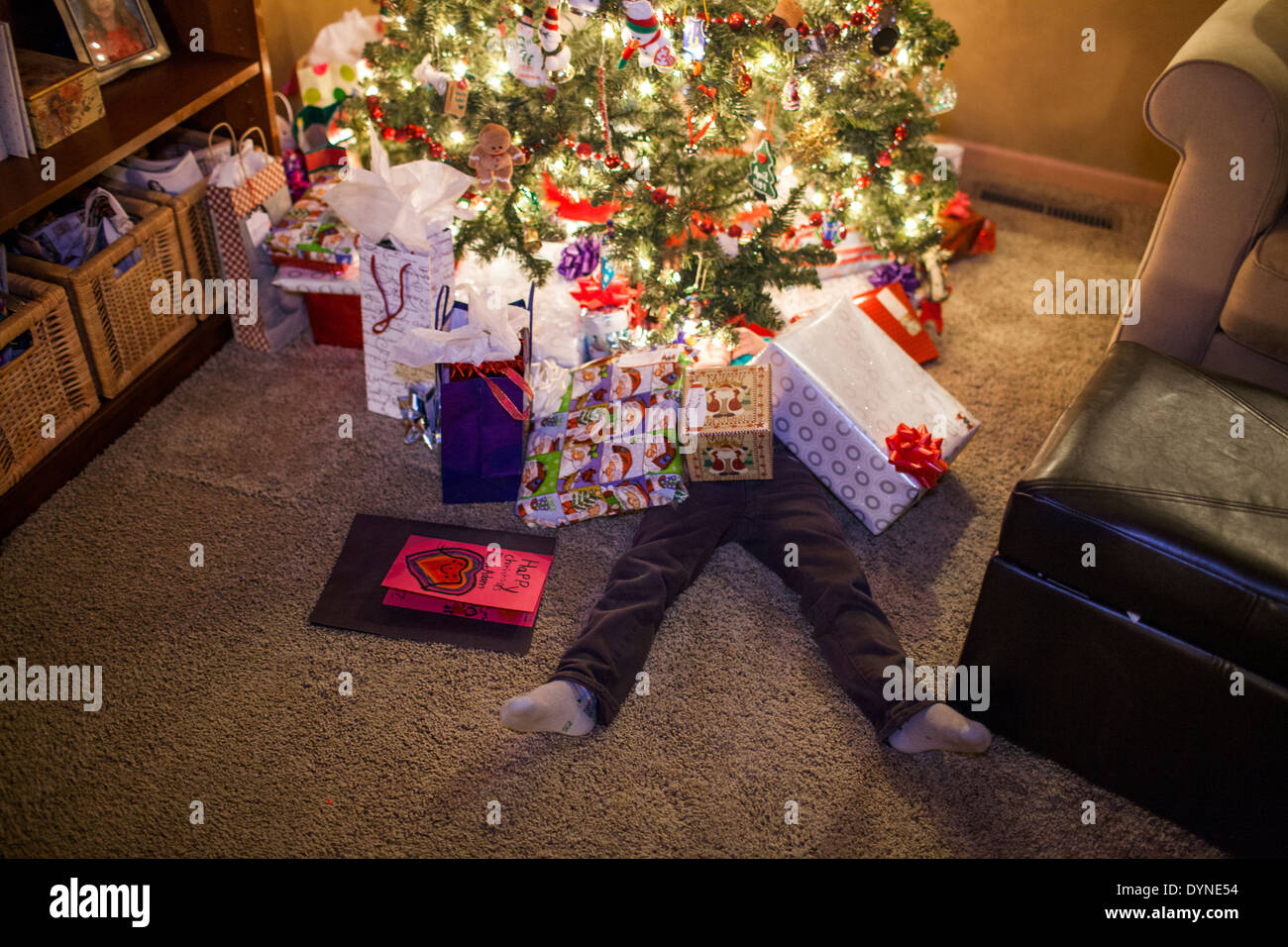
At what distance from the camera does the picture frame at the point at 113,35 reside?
181 centimetres

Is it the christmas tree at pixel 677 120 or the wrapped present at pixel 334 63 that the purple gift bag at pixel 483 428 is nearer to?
the christmas tree at pixel 677 120

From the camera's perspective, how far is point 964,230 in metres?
2.43

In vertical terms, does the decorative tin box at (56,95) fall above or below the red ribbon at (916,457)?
above

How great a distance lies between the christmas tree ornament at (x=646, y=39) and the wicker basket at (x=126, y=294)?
100 cm

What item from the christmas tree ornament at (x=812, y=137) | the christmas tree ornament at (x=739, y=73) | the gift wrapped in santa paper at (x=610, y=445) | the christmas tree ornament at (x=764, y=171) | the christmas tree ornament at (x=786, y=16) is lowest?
the gift wrapped in santa paper at (x=610, y=445)

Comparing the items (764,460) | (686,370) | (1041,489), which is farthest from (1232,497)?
(686,370)

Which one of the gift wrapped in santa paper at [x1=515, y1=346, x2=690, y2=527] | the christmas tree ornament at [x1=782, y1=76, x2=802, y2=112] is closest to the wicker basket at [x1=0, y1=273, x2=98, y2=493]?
the gift wrapped in santa paper at [x1=515, y1=346, x2=690, y2=527]

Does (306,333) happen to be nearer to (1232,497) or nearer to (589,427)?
(589,427)

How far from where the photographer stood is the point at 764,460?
1.64 metres

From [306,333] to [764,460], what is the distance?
Result: 3.87 feet

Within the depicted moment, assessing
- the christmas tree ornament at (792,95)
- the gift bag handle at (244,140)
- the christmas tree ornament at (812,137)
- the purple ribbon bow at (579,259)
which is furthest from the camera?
the purple ribbon bow at (579,259)

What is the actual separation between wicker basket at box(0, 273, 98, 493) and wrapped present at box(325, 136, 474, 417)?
52 centimetres

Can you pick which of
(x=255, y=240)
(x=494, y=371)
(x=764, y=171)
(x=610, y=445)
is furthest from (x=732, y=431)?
(x=255, y=240)

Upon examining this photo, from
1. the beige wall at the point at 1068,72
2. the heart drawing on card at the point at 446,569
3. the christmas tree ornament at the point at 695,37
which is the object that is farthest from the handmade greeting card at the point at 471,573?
the beige wall at the point at 1068,72
